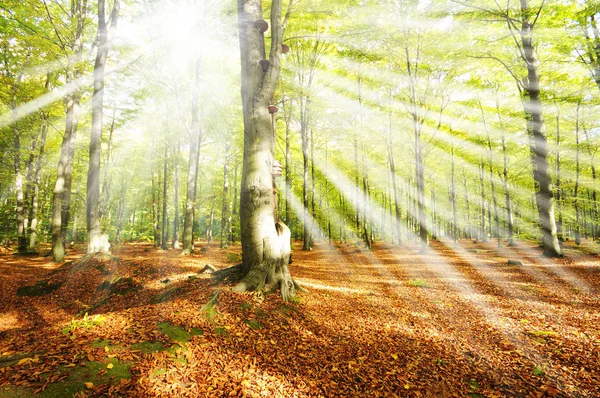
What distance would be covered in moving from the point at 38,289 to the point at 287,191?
12.5 meters

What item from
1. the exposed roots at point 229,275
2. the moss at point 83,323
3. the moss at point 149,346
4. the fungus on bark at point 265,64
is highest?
the fungus on bark at point 265,64

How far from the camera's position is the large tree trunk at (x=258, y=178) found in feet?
16.4

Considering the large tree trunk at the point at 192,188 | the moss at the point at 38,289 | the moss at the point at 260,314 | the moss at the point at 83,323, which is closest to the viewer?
the moss at the point at 83,323

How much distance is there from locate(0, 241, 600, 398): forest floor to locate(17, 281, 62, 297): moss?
30mm

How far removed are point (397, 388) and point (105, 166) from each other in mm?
29048

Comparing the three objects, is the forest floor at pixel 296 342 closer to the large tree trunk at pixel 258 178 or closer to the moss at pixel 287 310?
the moss at pixel 287 310

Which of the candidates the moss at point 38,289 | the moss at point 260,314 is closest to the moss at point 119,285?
the moss at point 38,289

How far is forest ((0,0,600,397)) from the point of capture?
2.98m

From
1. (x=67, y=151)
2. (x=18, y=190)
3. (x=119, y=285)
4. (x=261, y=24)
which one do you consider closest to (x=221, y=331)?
(x=119, y=285)

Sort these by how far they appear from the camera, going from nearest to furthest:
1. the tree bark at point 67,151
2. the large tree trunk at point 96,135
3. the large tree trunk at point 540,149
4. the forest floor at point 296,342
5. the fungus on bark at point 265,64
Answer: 1. the forest floor at point 296,342
2. the fungus on bark at point 265,64
3. the large tree trunk at point 96,135
4. the large tree trunk at point 540,149
5. the tree bark at point 67,151

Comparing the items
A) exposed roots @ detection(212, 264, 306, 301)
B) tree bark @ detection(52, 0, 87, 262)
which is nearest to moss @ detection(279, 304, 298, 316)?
exposed roots @ detection(212, 264, 306, 301)

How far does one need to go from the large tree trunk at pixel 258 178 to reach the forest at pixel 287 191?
39 millimetres

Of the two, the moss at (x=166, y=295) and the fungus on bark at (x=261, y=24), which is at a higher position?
the fungus on bark at (x=261, y=24)

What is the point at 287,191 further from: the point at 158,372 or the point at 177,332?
the point at 158,372
